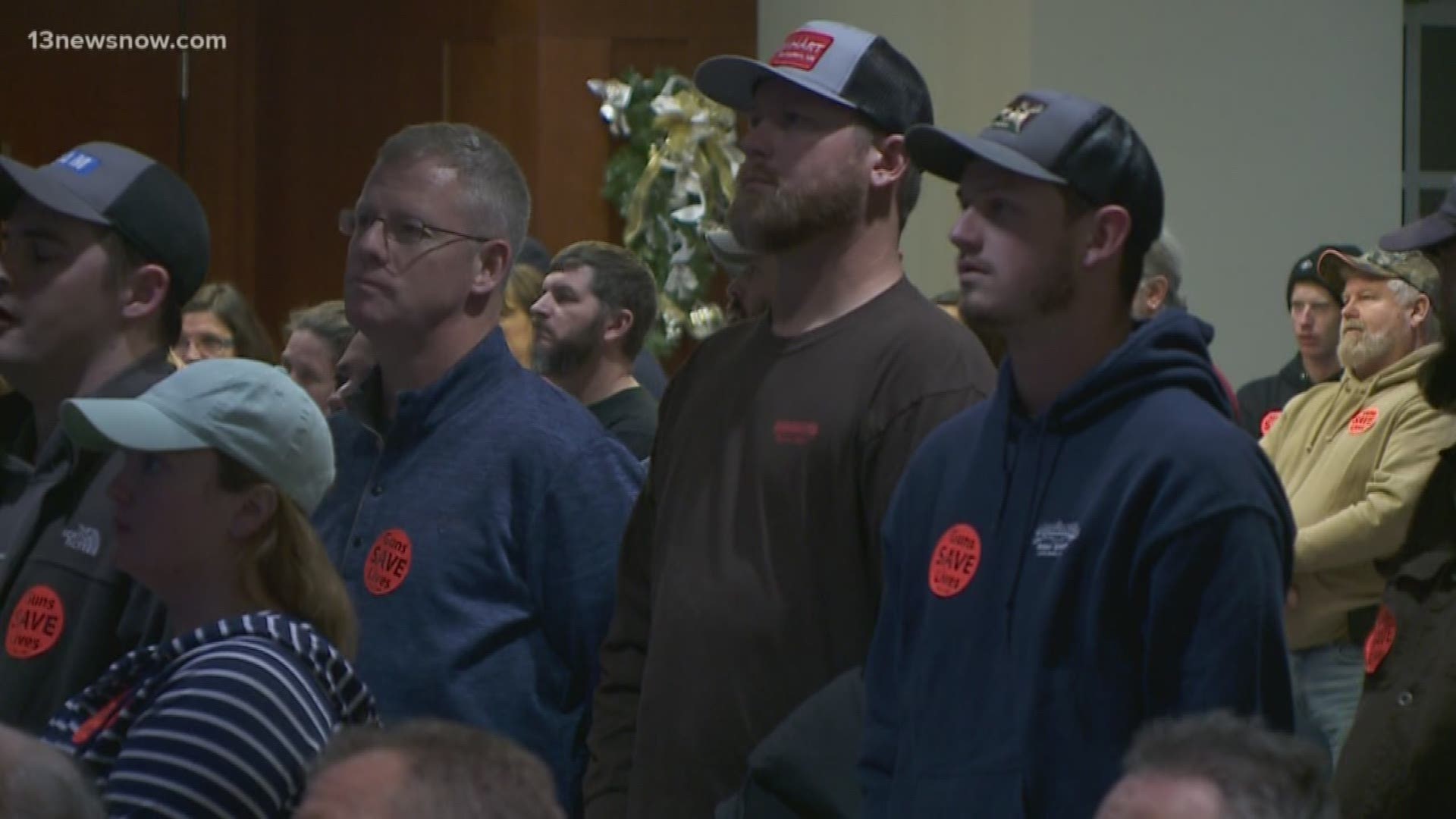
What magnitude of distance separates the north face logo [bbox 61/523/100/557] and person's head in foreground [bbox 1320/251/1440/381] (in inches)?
161

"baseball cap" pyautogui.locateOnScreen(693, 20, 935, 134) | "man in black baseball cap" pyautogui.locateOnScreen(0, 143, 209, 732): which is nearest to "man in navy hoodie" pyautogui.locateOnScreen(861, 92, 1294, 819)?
"baseball cap" pyautogui.locateOnScreen(693, 20, 935, 134)

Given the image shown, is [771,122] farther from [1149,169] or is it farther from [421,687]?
[421,687]

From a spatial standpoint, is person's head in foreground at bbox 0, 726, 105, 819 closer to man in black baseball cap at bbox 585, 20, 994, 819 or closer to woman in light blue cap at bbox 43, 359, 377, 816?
woman in light blue cap at bbox 43, 359, 377, 816

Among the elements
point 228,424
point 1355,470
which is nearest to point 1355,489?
point 1355,470

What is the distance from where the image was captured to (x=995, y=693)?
2.61 metres

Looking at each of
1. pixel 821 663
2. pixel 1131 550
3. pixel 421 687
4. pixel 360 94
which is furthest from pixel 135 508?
pixel 360 94

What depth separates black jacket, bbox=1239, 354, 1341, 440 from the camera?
7578 millimetres

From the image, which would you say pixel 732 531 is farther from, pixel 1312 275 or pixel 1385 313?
pixel 1312 275

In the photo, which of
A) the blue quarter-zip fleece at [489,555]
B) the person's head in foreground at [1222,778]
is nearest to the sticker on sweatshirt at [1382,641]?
the blue quarter-zip fleece at [489,555]

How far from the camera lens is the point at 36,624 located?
3.04 m

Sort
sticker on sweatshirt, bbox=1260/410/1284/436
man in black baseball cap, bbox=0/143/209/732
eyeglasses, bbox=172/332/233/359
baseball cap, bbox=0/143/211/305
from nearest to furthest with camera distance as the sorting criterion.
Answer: man in black baseball cap, bbox=0/143/209/732 → baseball cap, bbox=0/143/211/305 → eyeglasses, bbox=172/332/233/359 → sticker on sweatshirt, bbox=1260/410/1284/436

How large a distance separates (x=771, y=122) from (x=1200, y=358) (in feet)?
2.77

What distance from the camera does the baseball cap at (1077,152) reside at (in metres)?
2.77

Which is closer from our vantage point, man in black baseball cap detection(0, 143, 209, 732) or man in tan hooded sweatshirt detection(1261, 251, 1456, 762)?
man in black baseball cap detection(0, 143, 209, 732)
